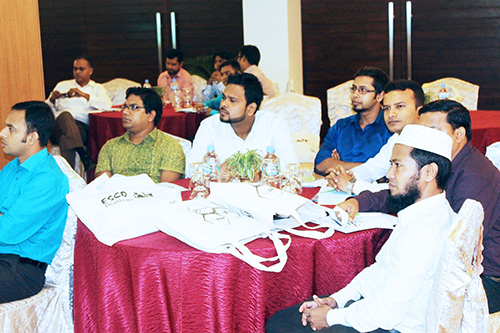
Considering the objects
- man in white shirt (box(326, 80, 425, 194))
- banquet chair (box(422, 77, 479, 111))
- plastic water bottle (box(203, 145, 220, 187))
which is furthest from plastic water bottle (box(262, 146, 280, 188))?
banquet chair (box(422, 77, 479, 111))

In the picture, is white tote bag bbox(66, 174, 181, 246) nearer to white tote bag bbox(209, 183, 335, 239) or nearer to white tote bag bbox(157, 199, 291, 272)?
white tote bag bbox(157, 199, 291, 272)

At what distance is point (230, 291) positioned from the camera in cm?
236

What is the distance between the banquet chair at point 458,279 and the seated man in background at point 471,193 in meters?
0.43

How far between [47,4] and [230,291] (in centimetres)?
980

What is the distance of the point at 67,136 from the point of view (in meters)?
6.54

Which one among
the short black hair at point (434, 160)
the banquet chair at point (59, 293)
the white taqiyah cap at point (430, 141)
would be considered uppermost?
the white taqiyah cap at point (430, 141)

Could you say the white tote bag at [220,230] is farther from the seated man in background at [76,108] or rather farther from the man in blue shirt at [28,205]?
the seated man in background at [76,108]

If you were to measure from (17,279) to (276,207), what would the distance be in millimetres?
1263

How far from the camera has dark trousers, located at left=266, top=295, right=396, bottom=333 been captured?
7.29 ft

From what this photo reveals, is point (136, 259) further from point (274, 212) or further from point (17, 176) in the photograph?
point (17, 176)

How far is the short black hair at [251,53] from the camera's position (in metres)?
7.82

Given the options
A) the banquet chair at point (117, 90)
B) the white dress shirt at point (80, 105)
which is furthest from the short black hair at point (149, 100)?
the banquet chair at point (117, 90)

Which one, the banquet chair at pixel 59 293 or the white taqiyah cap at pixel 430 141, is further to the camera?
the banquet chair at pixel 59 293

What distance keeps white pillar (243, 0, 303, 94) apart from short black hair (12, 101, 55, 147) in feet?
17.6
